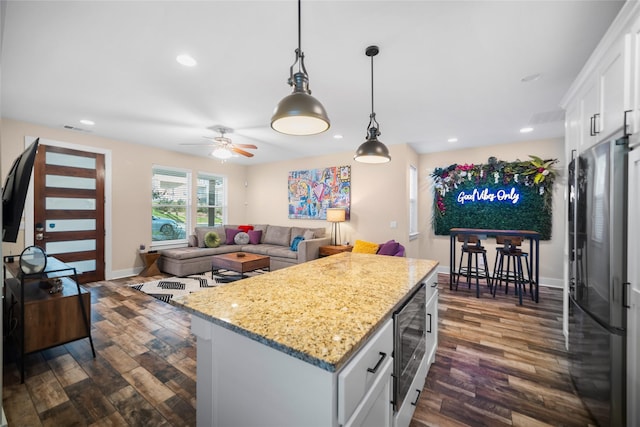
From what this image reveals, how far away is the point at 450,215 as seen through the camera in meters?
5.30

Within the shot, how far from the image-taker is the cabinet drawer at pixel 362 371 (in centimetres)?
84

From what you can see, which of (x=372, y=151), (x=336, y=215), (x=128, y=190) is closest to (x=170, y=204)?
(x=128, y=190)

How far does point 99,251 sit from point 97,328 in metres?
2.42

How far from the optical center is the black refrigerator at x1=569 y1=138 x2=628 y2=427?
1.44 meters

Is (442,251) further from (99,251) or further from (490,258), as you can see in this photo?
(99,251)

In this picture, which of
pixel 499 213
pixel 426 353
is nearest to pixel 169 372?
→ pixel 426 353

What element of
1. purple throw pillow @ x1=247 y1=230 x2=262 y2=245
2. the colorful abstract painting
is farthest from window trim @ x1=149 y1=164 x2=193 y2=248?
the colorful abstract painting

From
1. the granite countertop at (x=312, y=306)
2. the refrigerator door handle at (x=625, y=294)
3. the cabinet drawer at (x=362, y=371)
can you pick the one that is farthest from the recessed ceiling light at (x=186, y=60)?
the refrigerator door handle at (x=625, y=294)

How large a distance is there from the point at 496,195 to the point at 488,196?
0.13m

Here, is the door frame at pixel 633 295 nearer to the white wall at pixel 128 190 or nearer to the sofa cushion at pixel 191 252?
the sofa cushion at pixel 191 252

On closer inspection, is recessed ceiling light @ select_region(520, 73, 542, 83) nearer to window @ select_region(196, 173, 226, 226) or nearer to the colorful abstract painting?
the colorful abstract painting

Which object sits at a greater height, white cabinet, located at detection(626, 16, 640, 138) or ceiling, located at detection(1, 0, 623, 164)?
ceiling, located at detection(1, 0, 623, 164)

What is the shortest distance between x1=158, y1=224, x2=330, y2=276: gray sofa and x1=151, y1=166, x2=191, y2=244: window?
1.49 ft

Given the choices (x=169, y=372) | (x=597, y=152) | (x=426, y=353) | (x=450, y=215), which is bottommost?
(x=169, y=372)
